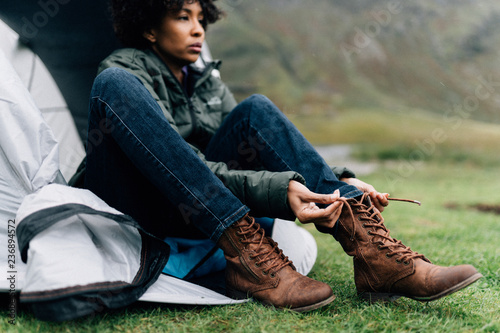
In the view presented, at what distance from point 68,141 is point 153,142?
1165mm

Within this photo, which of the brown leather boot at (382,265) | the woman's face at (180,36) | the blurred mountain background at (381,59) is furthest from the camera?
the blurred mountain background at (381,59)

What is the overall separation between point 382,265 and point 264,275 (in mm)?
337

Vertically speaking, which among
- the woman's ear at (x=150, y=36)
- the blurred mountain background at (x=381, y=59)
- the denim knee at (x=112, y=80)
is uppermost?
the woman's ear at (x=150, y=36)

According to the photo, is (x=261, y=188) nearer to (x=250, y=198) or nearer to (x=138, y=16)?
(x=250, y=198)

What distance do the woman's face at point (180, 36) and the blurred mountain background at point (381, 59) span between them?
11043 mm

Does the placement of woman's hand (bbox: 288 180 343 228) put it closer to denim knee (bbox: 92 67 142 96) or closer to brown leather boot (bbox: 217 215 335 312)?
brown leather boot (bbox: 217 215 335 312)

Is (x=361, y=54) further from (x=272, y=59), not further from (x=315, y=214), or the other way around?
(x=315, y=214)

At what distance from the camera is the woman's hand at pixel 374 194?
52.1 inches

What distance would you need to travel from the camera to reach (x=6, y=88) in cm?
133

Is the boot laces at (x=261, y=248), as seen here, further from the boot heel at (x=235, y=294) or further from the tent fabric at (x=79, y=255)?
the tent fabric at (x=79, y=255)

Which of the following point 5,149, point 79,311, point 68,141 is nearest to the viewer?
point 79,311

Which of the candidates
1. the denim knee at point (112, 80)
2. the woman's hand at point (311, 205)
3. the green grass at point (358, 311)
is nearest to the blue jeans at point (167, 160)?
the denim knee at point (112, 80)

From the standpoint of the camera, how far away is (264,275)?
3.99 feet

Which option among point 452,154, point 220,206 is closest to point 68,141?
point 220,206
